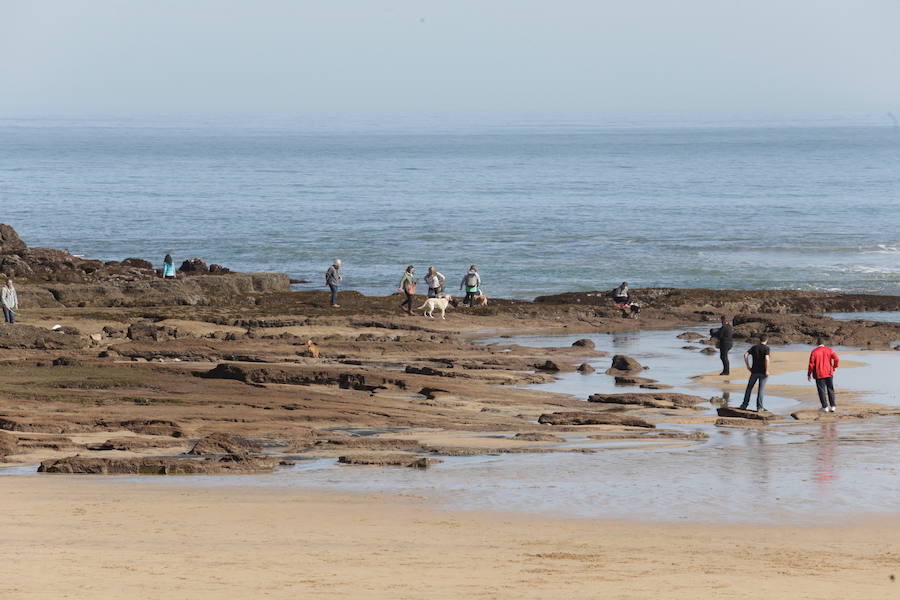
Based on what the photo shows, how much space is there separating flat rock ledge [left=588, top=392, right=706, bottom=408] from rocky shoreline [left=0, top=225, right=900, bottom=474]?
1.8 inches

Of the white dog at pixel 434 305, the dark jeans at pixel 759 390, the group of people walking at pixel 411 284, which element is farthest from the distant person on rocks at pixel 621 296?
the dark jeans at pixel 759 390

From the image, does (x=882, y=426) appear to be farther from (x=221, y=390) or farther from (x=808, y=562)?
(x=221, y=390)

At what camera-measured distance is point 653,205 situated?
248 ft

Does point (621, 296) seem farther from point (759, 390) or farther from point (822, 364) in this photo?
point (822, 364)

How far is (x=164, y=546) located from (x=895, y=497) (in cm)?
744

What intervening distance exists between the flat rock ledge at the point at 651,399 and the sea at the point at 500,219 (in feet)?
67.8

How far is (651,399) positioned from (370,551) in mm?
9600

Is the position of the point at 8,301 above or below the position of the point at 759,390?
above

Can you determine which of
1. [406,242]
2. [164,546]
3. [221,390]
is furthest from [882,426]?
[406,242]

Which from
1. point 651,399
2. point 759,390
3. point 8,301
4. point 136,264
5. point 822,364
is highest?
point 822,364

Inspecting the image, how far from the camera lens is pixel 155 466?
43.4 ft

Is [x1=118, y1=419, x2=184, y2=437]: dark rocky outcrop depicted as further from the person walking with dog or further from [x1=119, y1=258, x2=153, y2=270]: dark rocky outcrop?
[x1=119, y1=258, x2=153, y2=270]: dark rocky outcrop

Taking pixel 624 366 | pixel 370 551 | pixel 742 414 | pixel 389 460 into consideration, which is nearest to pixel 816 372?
pixel 742 414

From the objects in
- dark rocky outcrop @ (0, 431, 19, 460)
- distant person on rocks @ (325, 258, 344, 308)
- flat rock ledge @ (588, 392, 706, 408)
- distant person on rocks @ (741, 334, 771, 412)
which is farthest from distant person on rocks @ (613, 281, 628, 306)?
dark rocky outcrop @ (0, 431, 19, 460)
